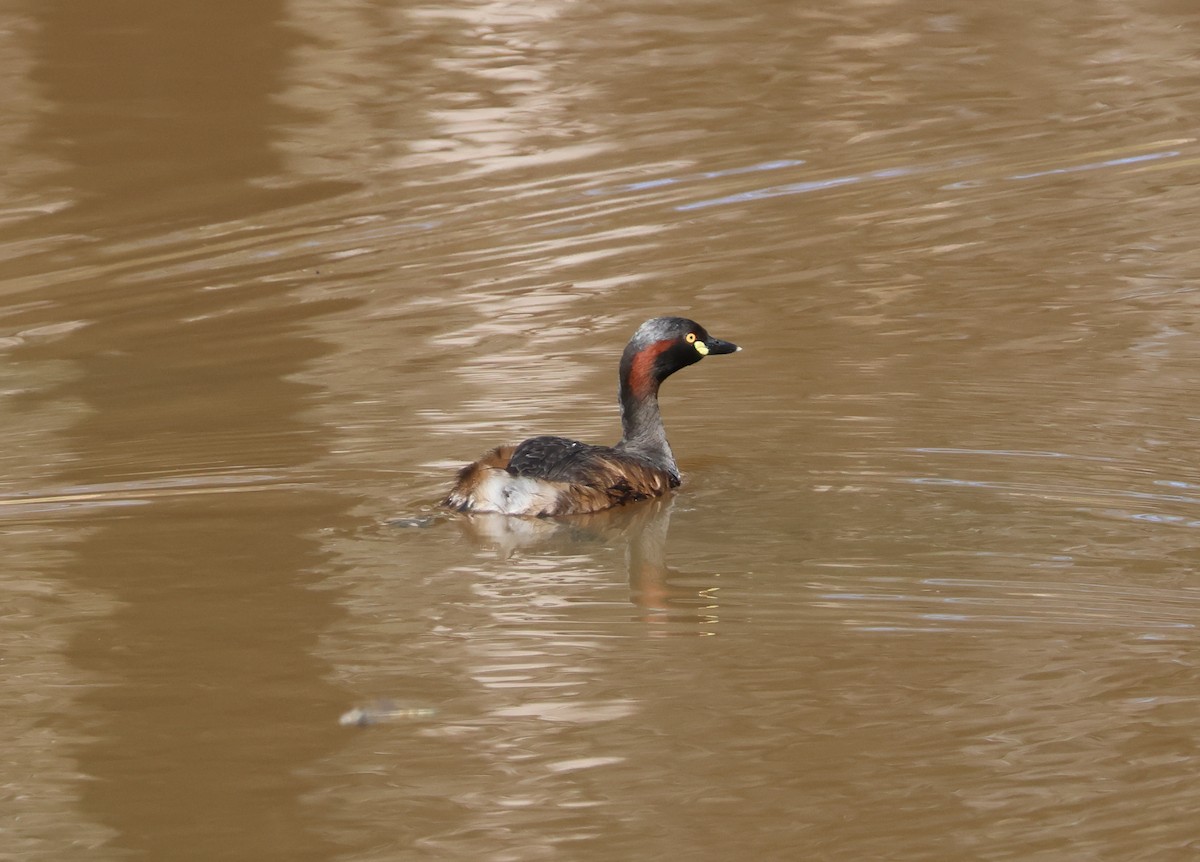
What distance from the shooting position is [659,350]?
8.49m

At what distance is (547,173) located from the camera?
14.1 m

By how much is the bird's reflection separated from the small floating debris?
0.99 m

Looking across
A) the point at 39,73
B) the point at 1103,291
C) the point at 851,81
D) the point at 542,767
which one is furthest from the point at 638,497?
the point at 39,73

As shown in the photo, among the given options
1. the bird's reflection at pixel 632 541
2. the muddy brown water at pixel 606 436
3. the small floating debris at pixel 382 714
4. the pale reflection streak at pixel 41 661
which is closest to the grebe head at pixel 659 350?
the muddy brown water at pixel 606 436

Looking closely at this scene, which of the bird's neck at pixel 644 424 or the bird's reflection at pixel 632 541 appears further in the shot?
the bird's neck at pixel 644 424

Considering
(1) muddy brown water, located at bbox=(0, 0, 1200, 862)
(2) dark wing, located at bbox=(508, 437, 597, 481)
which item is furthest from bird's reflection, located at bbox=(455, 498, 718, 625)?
(2) dark wing, located at bbox=(508, 437, 597, 481)

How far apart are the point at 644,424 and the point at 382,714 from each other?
2668 mm

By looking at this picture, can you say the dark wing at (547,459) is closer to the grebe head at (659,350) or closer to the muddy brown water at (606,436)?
the muddy brown water at (606,436)

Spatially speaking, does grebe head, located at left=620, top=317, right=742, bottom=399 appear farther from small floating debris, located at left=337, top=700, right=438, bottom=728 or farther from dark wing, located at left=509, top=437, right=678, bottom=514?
small floating debris, located at left=337, top=700, right=438, bottom=728

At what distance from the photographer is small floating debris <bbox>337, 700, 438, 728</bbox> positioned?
19.5 feet

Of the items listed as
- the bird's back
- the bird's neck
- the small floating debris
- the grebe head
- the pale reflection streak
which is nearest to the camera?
the pale reflection streak

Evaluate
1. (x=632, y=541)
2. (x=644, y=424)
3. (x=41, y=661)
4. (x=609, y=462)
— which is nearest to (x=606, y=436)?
(x=644, y=424)

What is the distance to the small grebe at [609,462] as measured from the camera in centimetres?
773

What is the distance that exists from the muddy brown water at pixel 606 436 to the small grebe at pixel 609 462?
112 millimetres
